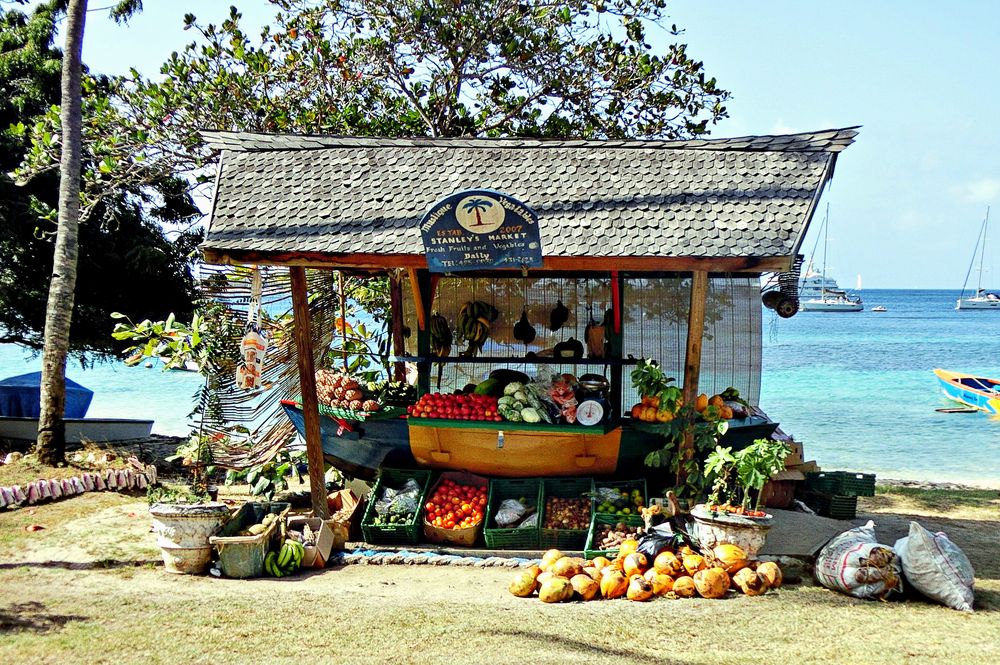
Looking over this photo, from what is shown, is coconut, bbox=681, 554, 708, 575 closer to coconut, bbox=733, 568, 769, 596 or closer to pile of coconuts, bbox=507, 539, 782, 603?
pile of coconuts, bbox=507, 539, 782, 603

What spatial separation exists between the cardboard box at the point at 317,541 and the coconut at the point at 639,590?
9.68 ft

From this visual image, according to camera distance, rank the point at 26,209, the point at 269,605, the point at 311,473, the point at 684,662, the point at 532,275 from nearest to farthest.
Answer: the point at 684,662 → the point at 269,605 → the point at 311,473 → the point at 532,275 → the point at 26,209

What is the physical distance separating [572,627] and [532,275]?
173 inches

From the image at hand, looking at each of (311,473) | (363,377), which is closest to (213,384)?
(363,377)

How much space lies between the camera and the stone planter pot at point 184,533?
8.22 m

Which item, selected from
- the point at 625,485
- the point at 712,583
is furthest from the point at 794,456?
the point at 712,583

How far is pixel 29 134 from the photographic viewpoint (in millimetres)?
15930

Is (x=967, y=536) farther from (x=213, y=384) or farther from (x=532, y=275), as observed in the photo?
(x=213, y=384)

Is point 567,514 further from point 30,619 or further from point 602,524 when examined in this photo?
point 30,619

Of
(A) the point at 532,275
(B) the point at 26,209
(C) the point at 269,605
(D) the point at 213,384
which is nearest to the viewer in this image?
(C) the point at 269,605

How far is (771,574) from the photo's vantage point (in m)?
7.52

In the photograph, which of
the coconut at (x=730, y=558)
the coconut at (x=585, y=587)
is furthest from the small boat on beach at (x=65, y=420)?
the coconut at (x=730, y=558)

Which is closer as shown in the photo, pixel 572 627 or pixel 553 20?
pixel 572 627

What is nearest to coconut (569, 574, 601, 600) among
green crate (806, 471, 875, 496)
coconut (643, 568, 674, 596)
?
coconut (643, 568, 674, 596)
